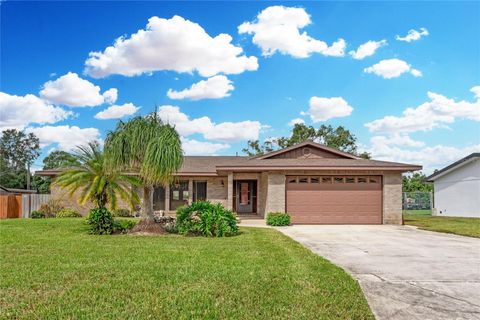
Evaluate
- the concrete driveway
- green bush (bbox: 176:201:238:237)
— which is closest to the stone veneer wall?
the concrete driveway

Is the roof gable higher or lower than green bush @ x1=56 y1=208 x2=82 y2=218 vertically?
higher

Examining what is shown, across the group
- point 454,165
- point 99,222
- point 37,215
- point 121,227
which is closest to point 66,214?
point 37,215

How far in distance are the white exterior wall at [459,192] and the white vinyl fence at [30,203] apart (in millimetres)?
26785

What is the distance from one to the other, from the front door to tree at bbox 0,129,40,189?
41.2 meters

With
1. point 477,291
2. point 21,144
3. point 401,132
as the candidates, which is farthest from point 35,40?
point 21,144

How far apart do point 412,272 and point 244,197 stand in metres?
17.5

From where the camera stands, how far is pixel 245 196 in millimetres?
24328

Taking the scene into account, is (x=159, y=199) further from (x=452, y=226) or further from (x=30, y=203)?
(x=452, y=226)

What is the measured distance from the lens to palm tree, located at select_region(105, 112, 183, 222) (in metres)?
12.2

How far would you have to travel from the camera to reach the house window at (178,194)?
22484 mm

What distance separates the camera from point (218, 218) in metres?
12.3

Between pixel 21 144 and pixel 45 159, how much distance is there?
4.84 meters

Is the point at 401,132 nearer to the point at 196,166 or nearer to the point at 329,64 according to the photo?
the point at 329,64

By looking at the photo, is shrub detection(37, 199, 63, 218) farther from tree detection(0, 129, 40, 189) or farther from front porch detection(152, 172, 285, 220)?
tree detection(0, 129, 40, 189)
